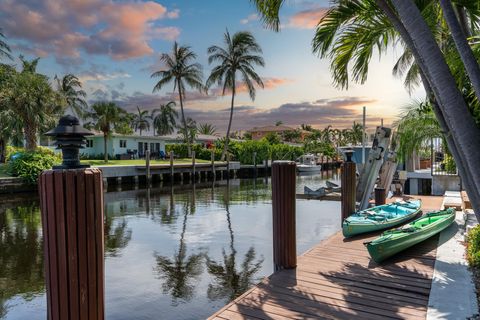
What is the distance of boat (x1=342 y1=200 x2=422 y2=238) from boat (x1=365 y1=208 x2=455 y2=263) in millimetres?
863

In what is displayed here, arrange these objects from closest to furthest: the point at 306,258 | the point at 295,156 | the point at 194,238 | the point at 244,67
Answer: the point at 306,258
the point at 194,238
the point at 244,67
the point at 295,156

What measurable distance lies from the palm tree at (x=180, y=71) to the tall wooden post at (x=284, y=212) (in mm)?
38872

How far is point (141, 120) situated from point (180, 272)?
81.3 meters

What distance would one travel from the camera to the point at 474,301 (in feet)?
14.5

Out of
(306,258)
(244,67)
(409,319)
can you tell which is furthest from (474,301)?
(244,67)

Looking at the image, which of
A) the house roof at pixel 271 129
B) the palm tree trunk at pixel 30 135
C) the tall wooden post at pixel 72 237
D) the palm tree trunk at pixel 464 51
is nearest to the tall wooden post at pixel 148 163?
the palm tree trunk at pixel 30 135

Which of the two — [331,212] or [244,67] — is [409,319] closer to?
[331,212]

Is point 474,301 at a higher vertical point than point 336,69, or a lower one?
lower

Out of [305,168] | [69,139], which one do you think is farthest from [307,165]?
[69,139]

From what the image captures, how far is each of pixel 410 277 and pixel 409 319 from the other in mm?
1615

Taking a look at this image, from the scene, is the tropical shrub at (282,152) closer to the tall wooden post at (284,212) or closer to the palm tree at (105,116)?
the palm tree at (105,116)

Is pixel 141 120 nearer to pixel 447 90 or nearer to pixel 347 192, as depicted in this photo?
pixel 347 192

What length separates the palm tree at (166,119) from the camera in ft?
270

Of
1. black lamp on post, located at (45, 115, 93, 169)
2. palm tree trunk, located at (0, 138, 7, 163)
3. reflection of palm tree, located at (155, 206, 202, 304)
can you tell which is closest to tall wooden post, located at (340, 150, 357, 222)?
reflection of palm tree, located at (155, 206, 202, 304)
